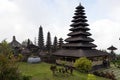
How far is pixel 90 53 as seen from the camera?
125 ft

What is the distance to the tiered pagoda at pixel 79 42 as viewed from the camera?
3788cm

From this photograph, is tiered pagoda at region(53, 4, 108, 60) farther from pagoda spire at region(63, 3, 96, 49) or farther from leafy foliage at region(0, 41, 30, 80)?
leafy foliage at region(0, 41, 30, 80)

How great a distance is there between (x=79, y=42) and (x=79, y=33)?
218 centimetres

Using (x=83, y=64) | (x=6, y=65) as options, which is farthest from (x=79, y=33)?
(x=6, y=65)

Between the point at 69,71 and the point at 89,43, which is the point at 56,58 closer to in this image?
the point at 89,43

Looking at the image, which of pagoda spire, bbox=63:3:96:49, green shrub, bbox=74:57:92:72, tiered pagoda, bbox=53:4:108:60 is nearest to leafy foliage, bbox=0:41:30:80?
green shrub, bbox=74:57:92:72

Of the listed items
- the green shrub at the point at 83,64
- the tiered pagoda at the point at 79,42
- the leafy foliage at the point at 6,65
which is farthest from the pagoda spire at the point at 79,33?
the leafy foliage at the point at 6,65

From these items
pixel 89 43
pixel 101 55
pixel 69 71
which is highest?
pixel 89 43

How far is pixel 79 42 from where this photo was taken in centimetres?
4059

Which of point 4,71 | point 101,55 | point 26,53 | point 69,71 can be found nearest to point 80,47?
point 101,55

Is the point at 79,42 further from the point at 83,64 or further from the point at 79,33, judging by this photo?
the point at 83,64

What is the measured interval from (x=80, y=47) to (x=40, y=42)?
3457 cm

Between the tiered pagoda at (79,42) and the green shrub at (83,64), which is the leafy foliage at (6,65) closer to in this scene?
the green shrub at (83,64)

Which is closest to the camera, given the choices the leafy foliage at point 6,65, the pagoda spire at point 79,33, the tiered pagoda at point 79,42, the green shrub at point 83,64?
the leafy foliage at point 6,65
